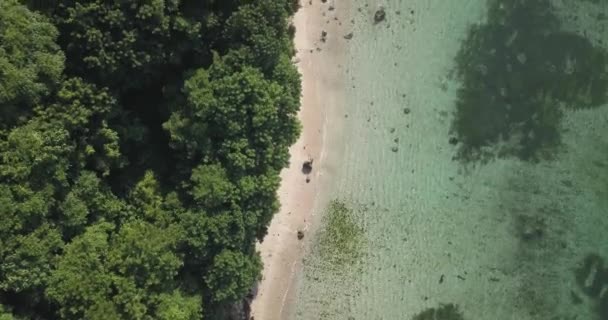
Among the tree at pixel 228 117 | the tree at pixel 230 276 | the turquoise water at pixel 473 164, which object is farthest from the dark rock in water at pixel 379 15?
the tree at pixel 230 276

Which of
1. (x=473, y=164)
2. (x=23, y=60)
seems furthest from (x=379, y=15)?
(x=23, y=60)

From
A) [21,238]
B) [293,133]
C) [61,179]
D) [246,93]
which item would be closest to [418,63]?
[293,133]

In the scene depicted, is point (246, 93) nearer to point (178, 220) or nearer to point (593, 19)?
point (178, 220)

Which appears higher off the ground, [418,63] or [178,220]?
[418,63]

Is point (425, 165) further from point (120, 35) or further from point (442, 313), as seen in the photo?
point (120, 35)

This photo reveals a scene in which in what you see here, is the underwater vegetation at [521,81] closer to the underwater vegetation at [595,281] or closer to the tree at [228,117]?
the underwater vegetation at [595,281]
